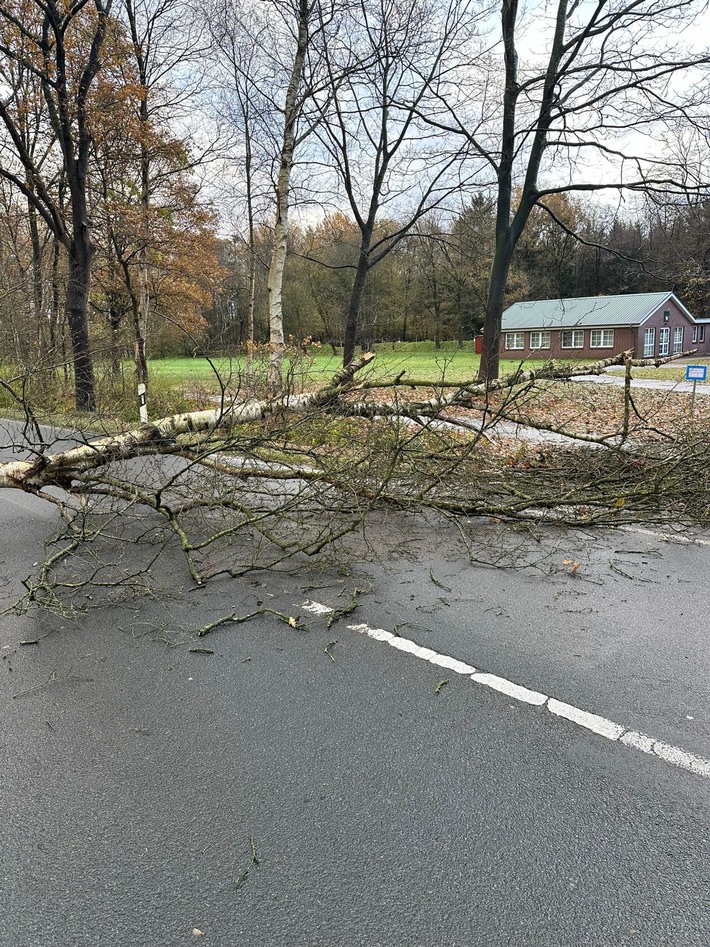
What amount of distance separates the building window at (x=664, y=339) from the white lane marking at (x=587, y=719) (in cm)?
4922

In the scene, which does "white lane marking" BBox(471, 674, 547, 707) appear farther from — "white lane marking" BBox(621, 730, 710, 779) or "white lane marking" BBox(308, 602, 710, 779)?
"white lane marking" BBox(621, 730, 710, 779)

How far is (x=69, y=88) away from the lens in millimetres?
13648

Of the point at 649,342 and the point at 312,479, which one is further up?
the point at 649,342

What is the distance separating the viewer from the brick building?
43094 mm

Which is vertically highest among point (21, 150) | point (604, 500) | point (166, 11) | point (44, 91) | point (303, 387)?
point (166, 11)

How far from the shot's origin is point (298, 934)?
196 cm

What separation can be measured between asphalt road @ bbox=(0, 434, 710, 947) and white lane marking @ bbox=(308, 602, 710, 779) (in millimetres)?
52

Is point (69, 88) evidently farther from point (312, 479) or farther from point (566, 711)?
point (566, 711)

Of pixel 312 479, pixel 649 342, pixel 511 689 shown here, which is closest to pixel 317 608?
pixel 511 689

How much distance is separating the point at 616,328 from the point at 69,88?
38.7 metres

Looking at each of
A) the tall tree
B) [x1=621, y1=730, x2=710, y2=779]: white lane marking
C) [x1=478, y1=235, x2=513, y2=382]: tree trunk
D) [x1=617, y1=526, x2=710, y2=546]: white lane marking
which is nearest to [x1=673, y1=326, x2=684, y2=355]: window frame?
[x1=478, y1=235, x2=513, y2=382]: tree trunk


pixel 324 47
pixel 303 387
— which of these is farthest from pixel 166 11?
pixel 303 387

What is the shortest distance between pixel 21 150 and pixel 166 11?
6.81m

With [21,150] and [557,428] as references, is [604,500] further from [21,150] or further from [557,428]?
[21,150]
